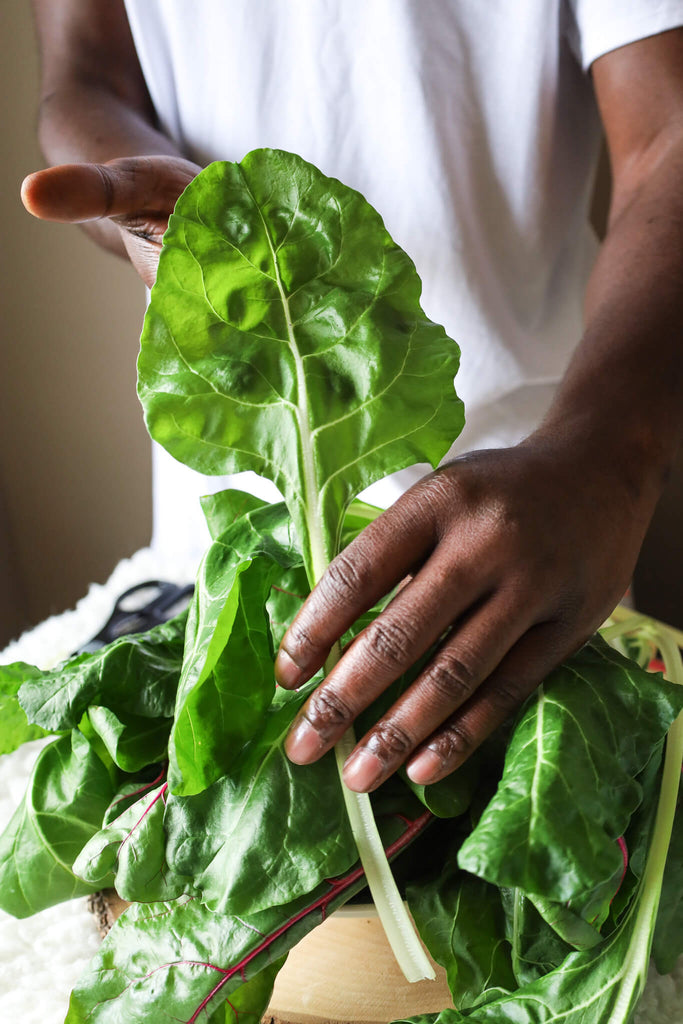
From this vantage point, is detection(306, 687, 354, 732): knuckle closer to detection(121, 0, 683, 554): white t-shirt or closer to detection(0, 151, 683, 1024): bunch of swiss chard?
detection(0, 151, 683, 1024): bunch of swiss chard

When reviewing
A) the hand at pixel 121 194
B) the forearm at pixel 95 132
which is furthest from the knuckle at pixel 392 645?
the forearm at pixel 95 132

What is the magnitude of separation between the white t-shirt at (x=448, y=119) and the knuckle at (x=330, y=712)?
0.45 meters

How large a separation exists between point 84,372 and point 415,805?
Answer: 1277 millimetres

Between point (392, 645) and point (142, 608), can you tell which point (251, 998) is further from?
point (142, 608)

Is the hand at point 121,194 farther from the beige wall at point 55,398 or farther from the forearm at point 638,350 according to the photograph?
the beige wall at point 55,398

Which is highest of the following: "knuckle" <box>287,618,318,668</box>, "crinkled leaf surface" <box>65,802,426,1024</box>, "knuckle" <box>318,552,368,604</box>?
"knuckle" <box>318,552,368,604</box>

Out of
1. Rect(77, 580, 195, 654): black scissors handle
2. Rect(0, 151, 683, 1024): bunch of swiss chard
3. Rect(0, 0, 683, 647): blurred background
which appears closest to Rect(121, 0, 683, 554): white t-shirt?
Rect(77, 580, 195, 654): black scissors handle

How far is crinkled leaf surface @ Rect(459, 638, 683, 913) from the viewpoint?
31 cm

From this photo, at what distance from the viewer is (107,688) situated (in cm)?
47

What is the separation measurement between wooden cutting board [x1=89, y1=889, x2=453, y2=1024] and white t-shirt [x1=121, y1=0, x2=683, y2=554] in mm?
444

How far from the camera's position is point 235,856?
375 mm

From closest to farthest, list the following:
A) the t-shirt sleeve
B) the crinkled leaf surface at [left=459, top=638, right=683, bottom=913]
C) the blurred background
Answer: the crinkled leaf surface at [left=459, top=638, right=683, bottom=913] < the t-shirt sleeve < the blurred background

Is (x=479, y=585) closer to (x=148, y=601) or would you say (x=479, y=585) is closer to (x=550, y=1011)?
(x=550, y=1011)

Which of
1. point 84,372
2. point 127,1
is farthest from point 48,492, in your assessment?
point 127,1
